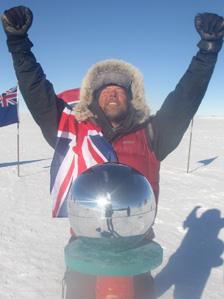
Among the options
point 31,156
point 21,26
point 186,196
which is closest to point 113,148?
point 21,26

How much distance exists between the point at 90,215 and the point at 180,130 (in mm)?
877

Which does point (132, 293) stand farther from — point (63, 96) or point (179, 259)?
point (179, 259)

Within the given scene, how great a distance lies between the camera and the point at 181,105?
2021 millimetres

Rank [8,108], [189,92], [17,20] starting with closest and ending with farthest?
[17,20]
[189,92]
[8,108]

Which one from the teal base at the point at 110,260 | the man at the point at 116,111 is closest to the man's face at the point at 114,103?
the man at the point at 116,111

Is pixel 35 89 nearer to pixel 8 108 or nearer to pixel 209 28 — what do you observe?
pixel 209 28

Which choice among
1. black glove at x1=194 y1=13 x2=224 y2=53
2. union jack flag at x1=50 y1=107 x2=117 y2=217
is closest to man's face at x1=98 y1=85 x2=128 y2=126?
union jack flag at x1=50 y1=107 x2=117 y2=217

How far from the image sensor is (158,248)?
1646mm

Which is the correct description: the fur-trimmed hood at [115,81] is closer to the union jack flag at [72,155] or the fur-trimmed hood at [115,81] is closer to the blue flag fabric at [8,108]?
the union jack flag at [72,155]

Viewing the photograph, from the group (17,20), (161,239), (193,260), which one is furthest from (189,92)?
(161,239)

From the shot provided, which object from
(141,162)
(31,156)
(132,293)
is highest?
(141,162)

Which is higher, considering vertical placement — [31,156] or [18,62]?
[18,62]

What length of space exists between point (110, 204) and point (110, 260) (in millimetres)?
226

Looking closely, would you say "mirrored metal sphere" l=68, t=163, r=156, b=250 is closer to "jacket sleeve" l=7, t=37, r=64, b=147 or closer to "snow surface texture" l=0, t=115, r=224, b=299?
"jacket sleeve" l=7, t=37, r=64, b=147
